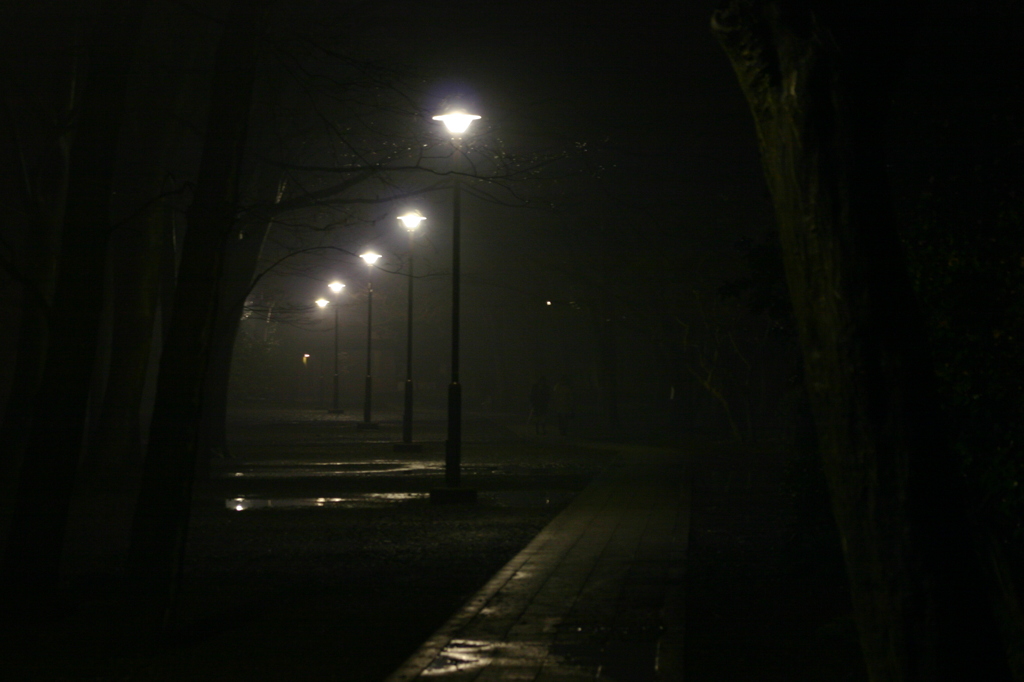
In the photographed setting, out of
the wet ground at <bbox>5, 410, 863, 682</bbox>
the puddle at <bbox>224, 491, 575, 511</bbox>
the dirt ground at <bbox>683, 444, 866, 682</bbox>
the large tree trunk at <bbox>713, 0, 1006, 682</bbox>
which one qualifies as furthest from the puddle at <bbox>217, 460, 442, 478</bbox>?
the large tree trunk at <bbox>713, 0, 1006, 682</bbox>

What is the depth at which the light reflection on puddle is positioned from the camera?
55.8 ft

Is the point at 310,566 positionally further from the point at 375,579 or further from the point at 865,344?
the point at 865,344

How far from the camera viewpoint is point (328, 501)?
58.2 ft

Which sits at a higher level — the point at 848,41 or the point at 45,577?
the point at 848,41

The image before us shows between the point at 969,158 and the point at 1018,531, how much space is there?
3.16 metres

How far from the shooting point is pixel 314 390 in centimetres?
9150

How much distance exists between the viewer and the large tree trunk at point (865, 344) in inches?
143

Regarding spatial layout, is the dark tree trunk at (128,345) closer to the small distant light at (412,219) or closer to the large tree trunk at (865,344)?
the small distant light at (412,219)

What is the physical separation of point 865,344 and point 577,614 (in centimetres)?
494

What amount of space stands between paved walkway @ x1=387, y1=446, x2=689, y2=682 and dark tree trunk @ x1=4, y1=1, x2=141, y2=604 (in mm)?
3078

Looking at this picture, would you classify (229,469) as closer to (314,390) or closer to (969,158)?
(969,158)

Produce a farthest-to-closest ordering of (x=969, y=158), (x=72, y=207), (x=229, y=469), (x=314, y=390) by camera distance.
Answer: (x=314, y=390), (x=229, y=469), (x=72, y=207), (x=969, y=158)

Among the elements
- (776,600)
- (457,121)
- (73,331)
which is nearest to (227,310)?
(457,121)

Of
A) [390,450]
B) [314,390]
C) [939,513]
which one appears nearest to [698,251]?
[390,450]
